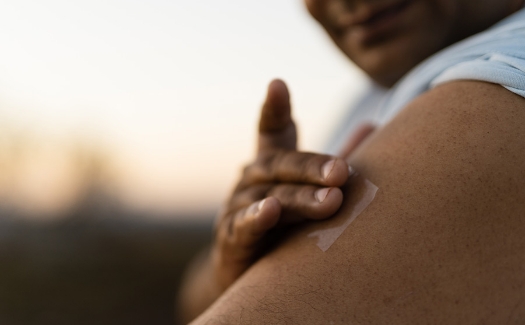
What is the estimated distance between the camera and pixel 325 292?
2.29ft

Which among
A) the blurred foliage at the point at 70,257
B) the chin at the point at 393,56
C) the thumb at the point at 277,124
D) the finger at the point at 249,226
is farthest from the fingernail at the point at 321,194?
the blurred foliage at the point at 70,257

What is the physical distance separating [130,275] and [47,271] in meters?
1.19

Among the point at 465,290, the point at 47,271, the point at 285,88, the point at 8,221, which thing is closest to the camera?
the point at 465,290

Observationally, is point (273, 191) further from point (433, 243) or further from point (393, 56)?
point (393, 56)

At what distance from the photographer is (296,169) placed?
3.27 feet

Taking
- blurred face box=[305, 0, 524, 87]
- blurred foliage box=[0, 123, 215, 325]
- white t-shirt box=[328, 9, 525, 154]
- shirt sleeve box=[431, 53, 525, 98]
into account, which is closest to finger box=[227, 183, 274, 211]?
white t-shirt box=[328, 9, 525, 154]

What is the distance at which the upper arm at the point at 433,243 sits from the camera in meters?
0.64

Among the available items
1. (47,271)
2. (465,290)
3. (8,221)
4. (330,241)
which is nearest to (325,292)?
(330,241)

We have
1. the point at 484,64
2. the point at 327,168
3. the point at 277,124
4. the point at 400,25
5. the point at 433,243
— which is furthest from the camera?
the point at 400,25

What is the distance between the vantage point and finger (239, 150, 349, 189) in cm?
89

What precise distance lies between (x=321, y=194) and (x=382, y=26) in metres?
0.90

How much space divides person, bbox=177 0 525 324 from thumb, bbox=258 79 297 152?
20 cm

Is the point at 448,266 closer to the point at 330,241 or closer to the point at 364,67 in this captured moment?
the point at 330,241

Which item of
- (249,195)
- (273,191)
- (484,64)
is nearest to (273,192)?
(273,191)
